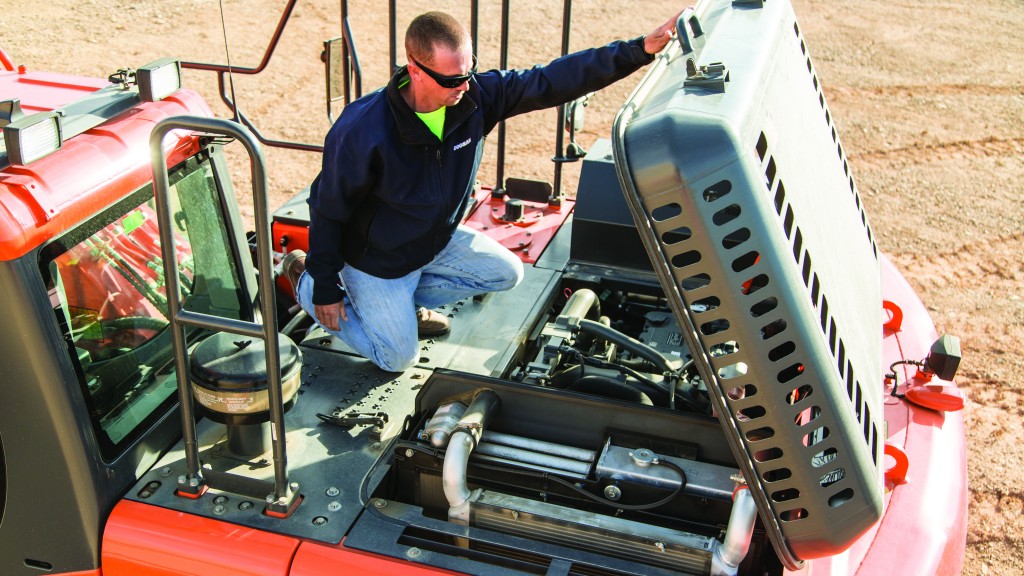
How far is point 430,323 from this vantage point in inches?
132

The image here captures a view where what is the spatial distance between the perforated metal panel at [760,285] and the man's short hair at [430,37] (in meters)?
0.75

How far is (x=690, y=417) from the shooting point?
255 cm

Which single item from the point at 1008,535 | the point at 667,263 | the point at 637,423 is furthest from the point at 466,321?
the point at 1008,535

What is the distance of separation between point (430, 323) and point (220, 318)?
1.17 meters

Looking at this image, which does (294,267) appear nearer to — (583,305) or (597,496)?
(583,305)

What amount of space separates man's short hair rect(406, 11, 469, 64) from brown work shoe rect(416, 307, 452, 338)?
896mm

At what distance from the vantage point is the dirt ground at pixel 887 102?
5273 millimetres

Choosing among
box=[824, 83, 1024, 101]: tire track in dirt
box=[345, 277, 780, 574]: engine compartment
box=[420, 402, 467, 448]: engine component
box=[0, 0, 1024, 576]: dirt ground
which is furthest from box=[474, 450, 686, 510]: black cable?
box=[824, 83, 1024, 101]: tire track in dirt

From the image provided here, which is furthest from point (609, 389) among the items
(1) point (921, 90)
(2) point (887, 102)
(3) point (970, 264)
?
(1) point (921, 90)

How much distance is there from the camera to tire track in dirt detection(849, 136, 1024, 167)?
8.09m

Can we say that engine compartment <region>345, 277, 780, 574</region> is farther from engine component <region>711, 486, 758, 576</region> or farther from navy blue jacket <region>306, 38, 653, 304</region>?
navy blue jacket <region>306, 38, 653, 304</region>

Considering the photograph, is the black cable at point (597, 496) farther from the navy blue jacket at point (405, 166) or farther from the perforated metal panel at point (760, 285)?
the navy blue jacket at point (405, 166)

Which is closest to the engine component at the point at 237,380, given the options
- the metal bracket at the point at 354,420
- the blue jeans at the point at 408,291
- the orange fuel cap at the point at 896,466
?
the metal bracket at the point at 354,420

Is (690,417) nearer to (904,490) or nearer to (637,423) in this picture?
(637,423)
